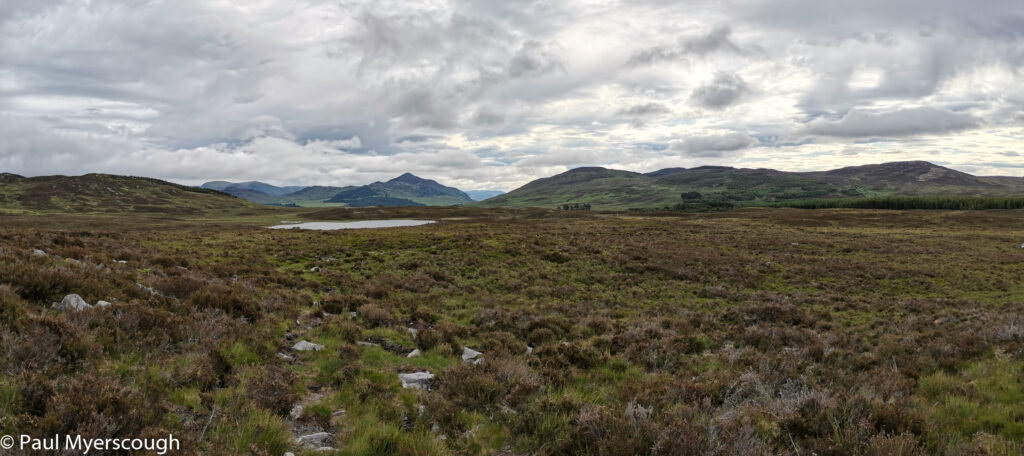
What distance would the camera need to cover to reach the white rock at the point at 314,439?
20.5ft

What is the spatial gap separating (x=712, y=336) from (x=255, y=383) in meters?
13.0

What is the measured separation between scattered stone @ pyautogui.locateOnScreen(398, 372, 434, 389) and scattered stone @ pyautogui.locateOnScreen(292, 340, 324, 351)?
2776 mm

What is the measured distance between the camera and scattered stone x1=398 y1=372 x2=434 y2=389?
892 centimetres

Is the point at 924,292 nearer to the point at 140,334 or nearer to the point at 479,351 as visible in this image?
the point at 479,351

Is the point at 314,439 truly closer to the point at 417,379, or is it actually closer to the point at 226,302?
the point at 417,379

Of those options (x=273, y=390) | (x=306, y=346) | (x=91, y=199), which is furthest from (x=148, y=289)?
(x=91, y=199)

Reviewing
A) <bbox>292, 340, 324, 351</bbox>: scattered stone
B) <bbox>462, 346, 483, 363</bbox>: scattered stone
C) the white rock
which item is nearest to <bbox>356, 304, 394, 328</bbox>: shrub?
<bbox>292, 340, 324, 351</bbox>: scattered stone

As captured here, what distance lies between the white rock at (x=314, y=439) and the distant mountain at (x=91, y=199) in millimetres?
180338

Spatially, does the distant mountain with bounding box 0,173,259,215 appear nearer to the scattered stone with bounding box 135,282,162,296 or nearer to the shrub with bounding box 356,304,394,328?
the scattered stone with bounding box 135,282,162,296

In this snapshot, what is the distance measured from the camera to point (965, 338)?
11461mm

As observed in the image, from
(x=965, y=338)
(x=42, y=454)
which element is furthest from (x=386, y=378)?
(x=965, y=338)

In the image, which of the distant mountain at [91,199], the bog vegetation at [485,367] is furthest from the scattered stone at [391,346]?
the distant mountain at [91,199]

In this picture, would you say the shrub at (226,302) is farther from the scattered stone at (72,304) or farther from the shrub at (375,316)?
the shrub at (375,316)

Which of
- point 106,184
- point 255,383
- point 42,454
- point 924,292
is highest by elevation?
point 106,184
